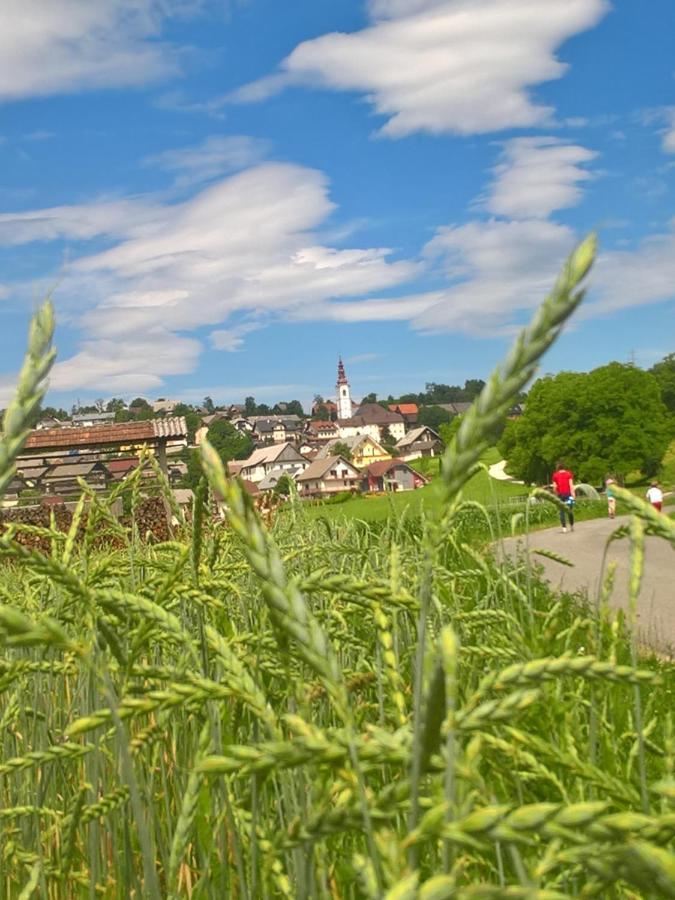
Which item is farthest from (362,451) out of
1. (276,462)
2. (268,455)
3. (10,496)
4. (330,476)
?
(10,496)

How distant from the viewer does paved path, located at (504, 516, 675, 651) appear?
1080cm

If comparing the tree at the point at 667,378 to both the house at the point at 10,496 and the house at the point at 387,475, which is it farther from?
the house at the point at 10,496

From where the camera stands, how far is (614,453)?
Answer: 77000 millimetres

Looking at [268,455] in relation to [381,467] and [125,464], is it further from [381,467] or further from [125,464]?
[125,464]

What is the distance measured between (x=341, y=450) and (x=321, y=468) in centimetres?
1492

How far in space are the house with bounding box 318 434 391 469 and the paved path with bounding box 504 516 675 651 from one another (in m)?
150

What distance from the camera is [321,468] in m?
162

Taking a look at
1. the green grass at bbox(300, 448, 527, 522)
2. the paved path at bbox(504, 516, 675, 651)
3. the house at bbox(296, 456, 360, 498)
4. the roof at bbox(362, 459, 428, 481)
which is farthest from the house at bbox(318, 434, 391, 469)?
the paved path at bbox(504, 516, 675, 651)

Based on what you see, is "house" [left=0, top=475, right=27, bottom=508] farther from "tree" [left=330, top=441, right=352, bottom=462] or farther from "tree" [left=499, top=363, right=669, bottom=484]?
"tree" [left=330, top=441, right=352, bottom=462]

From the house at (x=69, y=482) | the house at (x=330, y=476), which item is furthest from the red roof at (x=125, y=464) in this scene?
the house at (x=330, y=476)

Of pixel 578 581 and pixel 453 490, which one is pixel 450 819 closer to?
pixel 453 490

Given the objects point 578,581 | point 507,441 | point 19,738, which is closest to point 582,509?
point 578,581

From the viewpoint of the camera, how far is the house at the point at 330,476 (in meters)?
160

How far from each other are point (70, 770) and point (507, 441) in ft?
279
